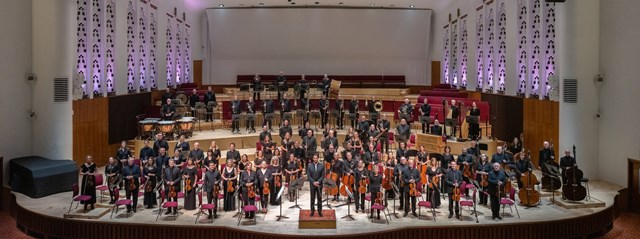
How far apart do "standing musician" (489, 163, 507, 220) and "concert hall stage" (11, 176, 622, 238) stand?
0.21 meters

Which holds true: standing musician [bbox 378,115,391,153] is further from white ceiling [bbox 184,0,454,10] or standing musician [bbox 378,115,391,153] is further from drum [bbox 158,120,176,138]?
white ceiling [bbox 184,0,454,10]

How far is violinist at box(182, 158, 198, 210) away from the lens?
1270 centimetres

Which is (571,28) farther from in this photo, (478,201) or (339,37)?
(339,37)

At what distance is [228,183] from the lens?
12.6 meters

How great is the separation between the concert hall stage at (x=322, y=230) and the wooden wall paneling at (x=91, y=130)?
3737 mm

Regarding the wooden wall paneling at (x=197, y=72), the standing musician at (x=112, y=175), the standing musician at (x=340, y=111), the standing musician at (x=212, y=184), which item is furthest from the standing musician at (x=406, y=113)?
the wooden wall paneling at (x=197, y=72)

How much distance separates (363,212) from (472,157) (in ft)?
10.3

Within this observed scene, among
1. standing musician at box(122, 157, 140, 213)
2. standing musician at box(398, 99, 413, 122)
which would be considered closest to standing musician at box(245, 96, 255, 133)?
standing musician at box(398, 99, 413, 122)

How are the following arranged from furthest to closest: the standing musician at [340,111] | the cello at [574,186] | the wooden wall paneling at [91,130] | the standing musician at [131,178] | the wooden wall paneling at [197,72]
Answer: the wooden wall paneling at [197,72] → the standing musician at [340,111] → the wooden wall paneling at [91,130] → the cello at [574,186] → the standing musician at [131,178]

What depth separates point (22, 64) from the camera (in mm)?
14820

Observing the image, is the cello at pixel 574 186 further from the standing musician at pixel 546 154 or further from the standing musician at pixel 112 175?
the standing musician at pixel 112 175

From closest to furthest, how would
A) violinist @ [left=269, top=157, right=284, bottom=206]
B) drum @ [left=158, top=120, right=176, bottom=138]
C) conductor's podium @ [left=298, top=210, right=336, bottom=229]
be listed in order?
conductor's podium @ [left=298, top=210, right=336, bottom=229] → violinist @ [left=269, top=157, right=284, bottom=206] → drum @ [left=158, top=120, right=176, bottom=138]

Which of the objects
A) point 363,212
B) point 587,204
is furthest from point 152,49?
point 587,204

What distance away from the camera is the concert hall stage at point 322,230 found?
37.8 feet
